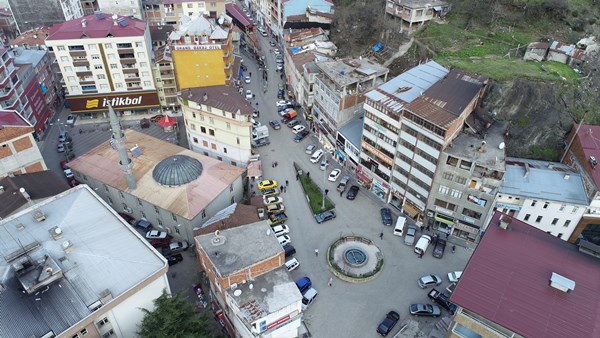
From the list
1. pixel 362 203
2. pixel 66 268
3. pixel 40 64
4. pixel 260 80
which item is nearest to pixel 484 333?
pixel 362 203

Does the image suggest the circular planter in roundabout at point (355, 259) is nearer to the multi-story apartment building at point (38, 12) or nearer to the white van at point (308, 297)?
the white van at point (308, 297)

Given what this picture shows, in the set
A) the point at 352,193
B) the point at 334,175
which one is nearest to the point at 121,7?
the point at 334,175

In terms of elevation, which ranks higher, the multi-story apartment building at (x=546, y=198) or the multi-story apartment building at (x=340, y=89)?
the multi-story apartment building at (x=340, y=89)

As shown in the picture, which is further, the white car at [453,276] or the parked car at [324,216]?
the parked car at [324,216]

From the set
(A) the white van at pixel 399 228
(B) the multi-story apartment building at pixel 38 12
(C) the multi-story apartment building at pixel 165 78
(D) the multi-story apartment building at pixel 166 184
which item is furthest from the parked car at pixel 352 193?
(B) the multi-story apartment building at pixel 38 12

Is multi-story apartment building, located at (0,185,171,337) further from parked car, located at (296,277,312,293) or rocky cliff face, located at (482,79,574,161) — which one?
rocky cliff face, located at (482,79,574,161)

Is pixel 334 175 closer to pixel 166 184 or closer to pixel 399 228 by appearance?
pixel 399 228

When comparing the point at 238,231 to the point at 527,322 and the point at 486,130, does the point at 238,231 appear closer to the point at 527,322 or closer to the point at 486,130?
the point at 527,322

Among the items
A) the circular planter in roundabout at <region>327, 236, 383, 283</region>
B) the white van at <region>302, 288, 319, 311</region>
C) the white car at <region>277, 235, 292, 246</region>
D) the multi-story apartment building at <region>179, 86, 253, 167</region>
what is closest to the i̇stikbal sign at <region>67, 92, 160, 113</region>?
the multi-story apartment building at <region>179, 86, 253, 167</region>
